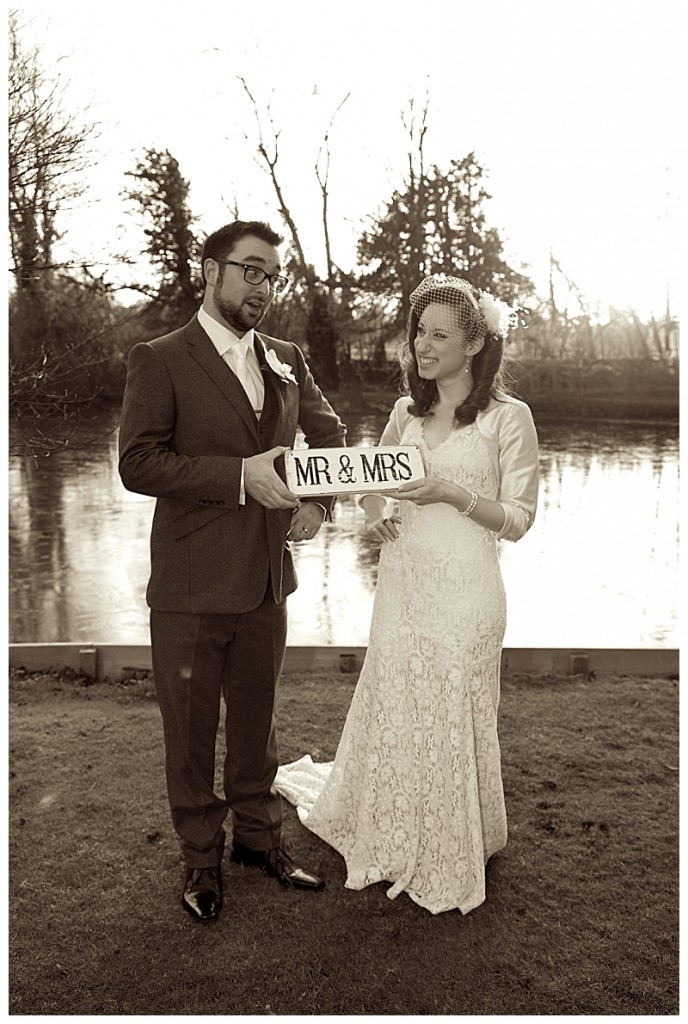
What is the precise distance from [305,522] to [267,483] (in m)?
0.32

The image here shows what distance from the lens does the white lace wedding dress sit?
2723mm

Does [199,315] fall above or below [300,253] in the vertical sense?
below

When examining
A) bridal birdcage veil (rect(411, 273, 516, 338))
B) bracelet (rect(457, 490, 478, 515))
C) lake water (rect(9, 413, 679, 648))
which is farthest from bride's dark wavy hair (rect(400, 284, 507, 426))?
lake water (rect(9, 413, 679, 648))

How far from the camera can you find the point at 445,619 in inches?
108

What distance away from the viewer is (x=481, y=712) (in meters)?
2.77

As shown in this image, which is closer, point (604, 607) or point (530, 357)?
point (604, 607)

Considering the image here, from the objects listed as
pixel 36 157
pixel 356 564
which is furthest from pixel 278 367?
pixel 356 564

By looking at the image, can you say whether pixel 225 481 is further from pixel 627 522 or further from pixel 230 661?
pixel 627 522

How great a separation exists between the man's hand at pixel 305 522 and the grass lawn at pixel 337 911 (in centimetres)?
116

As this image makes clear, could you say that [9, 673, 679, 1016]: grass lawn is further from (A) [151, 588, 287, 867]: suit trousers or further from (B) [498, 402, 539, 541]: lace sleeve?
(B) [498, 402, 539, 541]: lace sleeve

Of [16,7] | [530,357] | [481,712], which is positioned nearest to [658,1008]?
[481,712]

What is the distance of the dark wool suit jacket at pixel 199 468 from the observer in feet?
8.30

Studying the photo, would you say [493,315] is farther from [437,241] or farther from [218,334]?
[437,241]

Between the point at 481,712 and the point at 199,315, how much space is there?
1.52 metres
